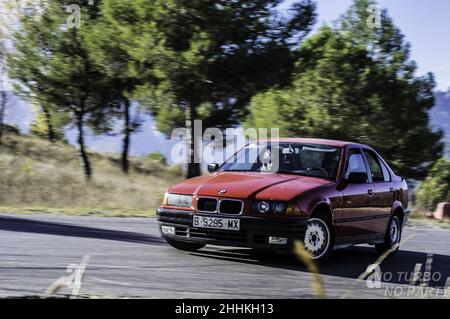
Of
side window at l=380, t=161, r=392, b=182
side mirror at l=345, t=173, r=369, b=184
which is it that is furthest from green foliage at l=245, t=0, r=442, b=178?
side mirror at l=345, t=173, r=369, b=184

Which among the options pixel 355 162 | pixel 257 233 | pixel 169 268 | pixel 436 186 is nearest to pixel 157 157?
pixel 436 186

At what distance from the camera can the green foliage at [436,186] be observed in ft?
98.9

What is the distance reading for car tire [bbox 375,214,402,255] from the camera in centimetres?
946

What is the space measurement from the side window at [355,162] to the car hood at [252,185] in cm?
73

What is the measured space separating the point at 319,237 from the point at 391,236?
216 cm

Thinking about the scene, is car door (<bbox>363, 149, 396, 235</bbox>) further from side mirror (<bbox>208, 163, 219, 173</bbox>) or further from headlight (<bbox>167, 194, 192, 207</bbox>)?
headlight (<bbox>167, 194, 192, 207</bbox>)

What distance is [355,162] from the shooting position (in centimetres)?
898

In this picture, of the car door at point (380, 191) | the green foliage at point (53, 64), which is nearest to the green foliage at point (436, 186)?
the green foliage at point (53, 64)

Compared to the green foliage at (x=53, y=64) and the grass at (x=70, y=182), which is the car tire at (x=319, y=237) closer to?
the grass at (x=70, y=182)

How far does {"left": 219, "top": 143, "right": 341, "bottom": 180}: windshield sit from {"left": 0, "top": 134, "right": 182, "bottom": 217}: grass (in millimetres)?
6673

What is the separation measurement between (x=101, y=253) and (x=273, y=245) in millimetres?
2128

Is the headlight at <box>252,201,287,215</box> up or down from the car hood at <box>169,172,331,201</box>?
down

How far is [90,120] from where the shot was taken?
3609 cm
